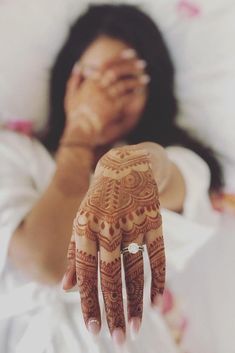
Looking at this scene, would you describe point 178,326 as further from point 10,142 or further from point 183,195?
point 10,142

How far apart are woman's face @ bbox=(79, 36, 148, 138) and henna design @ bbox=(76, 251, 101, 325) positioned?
1.35 ft

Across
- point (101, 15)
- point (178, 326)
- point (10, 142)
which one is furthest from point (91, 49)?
point (178, 326)

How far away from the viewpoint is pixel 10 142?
0.95 meters

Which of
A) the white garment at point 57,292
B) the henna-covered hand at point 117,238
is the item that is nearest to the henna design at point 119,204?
the henna-covered hand at point 117,238

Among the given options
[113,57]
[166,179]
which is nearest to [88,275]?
[166,179]

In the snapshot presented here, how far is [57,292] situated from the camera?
0.76 meters

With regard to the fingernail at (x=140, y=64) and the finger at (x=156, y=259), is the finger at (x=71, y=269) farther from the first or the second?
the fingernail at (x=140, y=64)

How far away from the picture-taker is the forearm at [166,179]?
569mm

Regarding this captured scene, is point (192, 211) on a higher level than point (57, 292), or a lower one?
higher

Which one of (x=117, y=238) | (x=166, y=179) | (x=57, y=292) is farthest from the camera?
(x=57, y=292)

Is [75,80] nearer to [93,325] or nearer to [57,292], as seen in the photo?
[57,292]

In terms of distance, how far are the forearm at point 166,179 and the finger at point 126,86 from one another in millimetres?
154

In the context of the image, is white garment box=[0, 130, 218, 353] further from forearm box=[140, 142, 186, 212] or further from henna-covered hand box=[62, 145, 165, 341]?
henna-covered hand box=[62, 145, 165, 341]

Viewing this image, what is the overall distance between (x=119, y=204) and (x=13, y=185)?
0.38 meters
